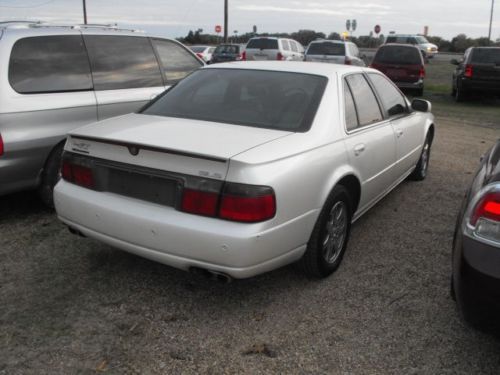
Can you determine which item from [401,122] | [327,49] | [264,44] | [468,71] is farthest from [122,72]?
[264,44]

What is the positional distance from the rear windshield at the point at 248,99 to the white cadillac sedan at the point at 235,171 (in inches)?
0.4

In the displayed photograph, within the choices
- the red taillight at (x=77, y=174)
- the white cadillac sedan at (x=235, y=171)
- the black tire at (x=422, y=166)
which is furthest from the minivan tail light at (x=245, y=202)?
the black tire at (x=422, y=166)

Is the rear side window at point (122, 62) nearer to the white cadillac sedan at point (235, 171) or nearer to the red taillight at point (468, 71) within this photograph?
the white cadillac sedan at point (235, 171)

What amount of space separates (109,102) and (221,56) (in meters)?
21.4

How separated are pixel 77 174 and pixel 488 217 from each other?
249cm

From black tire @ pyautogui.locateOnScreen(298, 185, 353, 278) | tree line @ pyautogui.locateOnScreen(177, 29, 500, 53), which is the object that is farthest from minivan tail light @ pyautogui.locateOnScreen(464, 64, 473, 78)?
tree line @ pyautogui.locateOnScreen(177, 29, 500, 53)

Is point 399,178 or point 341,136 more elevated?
point 341,136

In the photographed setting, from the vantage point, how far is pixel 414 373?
2.65 m

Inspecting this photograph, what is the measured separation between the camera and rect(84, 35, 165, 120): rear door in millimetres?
5070

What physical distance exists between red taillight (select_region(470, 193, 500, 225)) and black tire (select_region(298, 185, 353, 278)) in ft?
3.58

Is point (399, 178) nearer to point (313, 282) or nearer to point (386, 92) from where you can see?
point (386, 92)

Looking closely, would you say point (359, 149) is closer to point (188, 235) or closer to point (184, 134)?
point (184, 134)

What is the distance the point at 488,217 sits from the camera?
236cm

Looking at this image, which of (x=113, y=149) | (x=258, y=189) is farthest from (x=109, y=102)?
(x=258, y=189)
